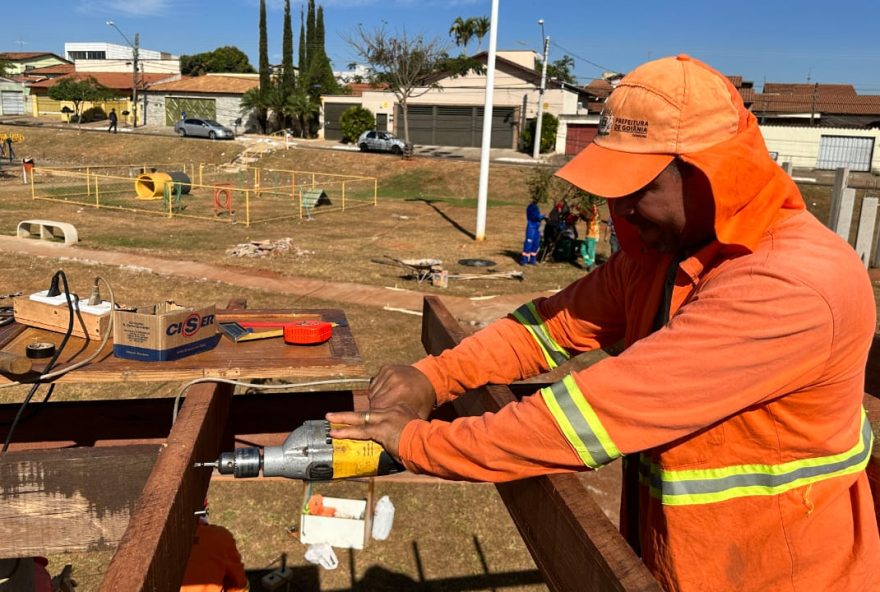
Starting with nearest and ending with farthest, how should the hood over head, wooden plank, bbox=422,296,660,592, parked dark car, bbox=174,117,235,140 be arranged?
wooden plank, bbox=422,296,660,592 < the hood over head < parked dark car, bbox=174,117,235,140

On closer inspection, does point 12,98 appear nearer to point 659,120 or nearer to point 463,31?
point 463,31

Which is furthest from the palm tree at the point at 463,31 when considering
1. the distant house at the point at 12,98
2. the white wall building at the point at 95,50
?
the white wall building at the point at 95,50

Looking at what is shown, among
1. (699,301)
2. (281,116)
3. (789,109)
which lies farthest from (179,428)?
(789,109)

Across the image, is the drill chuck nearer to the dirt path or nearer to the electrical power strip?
the electrical power strip

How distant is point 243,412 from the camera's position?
2.68 m

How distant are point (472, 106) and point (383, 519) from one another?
42.1 meters

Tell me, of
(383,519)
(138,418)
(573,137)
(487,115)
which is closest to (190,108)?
(573,137)

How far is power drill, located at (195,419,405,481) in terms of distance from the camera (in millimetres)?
1582

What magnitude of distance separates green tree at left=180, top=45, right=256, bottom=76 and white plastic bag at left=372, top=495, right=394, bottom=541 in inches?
3370

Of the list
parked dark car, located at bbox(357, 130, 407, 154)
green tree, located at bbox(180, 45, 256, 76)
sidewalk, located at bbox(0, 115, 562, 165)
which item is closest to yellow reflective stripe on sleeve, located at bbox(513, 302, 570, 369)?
sidewalk, located at bbox(0, 115, 562, 165)

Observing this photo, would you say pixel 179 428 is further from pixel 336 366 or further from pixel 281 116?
pixel 281 116

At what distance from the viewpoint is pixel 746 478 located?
4.54 ft

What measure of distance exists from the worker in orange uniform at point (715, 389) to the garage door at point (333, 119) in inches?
1880

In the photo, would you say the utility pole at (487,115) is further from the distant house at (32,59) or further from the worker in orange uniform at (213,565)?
the distant house at (32,59)
